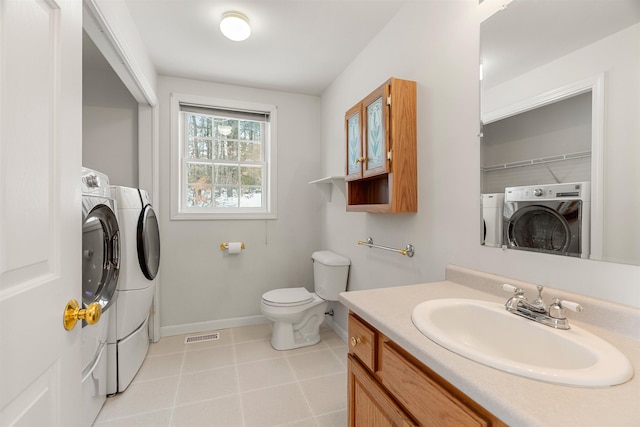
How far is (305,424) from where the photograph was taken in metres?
1.56

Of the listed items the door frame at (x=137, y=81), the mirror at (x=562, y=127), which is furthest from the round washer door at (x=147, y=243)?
the mirror at (x=562, y=127)

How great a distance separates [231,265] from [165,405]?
4.25 ft

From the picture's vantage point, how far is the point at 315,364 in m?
2.16

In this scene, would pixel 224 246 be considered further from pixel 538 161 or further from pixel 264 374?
pixel 538 161

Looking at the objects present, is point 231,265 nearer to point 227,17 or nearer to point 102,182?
point 102,182

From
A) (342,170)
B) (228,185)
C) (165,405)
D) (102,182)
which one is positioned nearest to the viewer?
(102,182)

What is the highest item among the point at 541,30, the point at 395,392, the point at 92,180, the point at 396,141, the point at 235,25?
the point at 235,25

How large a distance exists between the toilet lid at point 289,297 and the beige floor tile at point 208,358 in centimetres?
Answer: 52

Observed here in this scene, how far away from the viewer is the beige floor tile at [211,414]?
1.56 metres

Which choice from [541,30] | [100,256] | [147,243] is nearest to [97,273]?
[100,256]

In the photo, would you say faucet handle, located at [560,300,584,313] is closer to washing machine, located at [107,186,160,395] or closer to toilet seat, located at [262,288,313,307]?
toilet seat, located at [262,288,313,307]

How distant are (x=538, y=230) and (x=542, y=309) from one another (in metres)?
0.31

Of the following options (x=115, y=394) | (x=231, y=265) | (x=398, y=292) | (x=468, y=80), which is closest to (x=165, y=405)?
(x=115, y=394)

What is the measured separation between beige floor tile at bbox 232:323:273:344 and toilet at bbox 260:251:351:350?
0.21 metres
